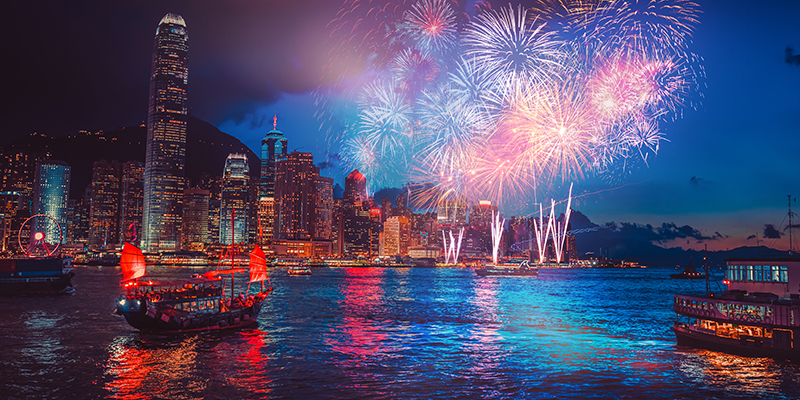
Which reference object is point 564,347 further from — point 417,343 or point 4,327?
point 4,327

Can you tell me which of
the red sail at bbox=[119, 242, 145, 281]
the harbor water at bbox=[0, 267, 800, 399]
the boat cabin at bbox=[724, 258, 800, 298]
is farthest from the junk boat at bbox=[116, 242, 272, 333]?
the boat cabin at bbox=[724, 258, 800, 298]

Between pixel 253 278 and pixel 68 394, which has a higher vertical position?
pixel 253 278

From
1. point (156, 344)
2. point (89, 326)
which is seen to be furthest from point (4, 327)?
point (156, 344)

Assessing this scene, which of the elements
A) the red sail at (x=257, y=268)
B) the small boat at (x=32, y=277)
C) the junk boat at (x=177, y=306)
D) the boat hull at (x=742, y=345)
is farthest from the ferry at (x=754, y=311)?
the small boat at (x=32, y=277)

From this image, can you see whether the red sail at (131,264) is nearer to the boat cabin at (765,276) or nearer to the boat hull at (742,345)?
the boat hull at (742,345)

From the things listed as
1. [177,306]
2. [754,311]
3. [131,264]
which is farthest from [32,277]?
[754,311]

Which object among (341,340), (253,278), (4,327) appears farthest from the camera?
(253,278)
